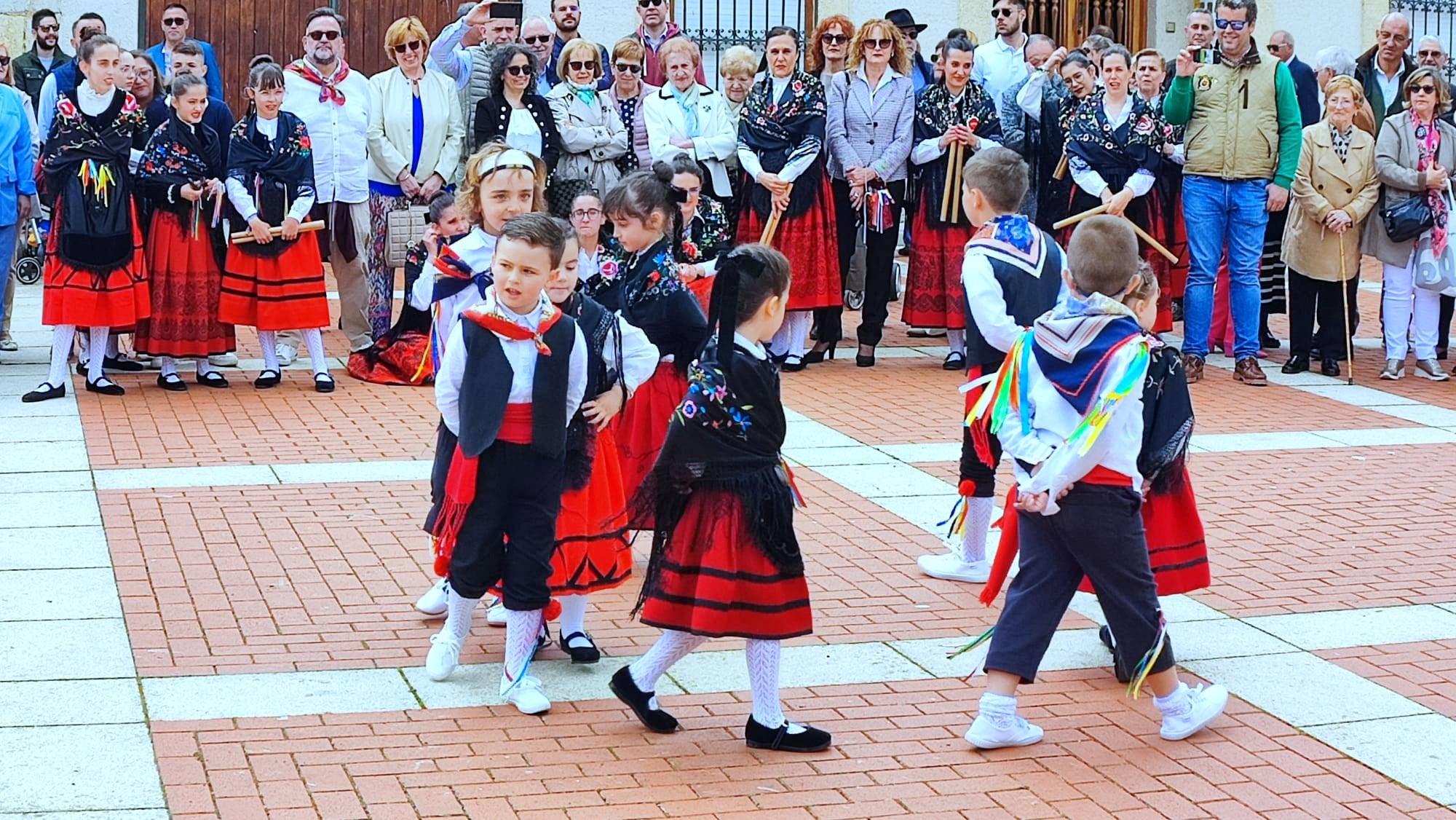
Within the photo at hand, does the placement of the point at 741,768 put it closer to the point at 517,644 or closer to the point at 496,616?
the point at 517,644

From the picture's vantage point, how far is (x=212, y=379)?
10375 mm

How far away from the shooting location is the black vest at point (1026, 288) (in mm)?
6230

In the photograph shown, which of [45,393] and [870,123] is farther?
[870,123]

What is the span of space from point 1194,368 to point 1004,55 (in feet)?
9.24

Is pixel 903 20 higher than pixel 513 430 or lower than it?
higher

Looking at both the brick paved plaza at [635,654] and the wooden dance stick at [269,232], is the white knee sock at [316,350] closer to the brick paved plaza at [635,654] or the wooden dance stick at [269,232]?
the wooden dance stick at [269,232]

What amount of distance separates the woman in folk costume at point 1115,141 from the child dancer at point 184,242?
16.3 ft

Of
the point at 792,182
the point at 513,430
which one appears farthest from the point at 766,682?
the point at 792,182

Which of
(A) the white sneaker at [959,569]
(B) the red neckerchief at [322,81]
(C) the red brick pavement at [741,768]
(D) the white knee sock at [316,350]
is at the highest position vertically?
(B) the red neckerchief at [322,81]

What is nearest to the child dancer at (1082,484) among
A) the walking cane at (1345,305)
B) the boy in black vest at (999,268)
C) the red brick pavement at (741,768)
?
the red brick pavement at (741,768)

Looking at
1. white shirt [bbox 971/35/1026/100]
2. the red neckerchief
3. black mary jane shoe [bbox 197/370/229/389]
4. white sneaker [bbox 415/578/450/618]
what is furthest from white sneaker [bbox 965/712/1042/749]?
white shirt [bbox 971/35/1026/100]

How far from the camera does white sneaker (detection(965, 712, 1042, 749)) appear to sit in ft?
16.0

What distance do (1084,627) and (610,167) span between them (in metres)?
6.00

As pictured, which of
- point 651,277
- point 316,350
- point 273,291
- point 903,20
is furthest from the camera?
point 903,20
